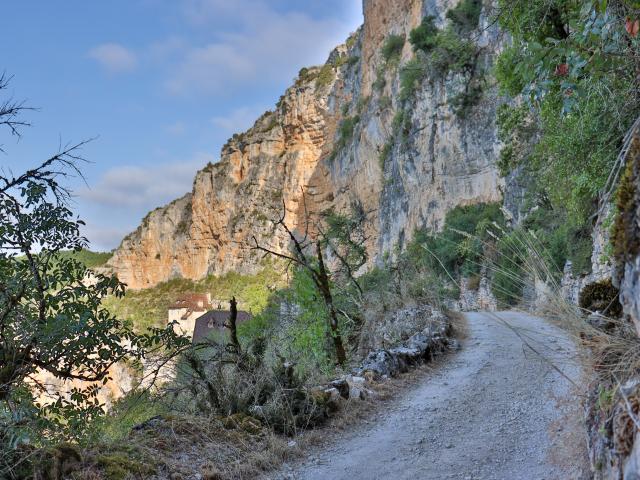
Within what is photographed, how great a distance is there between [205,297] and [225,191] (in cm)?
1629

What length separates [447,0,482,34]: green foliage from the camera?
2759cm

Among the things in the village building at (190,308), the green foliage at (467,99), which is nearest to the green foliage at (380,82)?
the green foliage at (467,99)

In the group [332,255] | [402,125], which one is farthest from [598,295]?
[402,125]

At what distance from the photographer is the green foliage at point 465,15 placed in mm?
27594

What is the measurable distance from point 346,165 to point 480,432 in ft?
148

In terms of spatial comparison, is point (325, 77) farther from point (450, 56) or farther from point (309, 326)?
point (309, 326)

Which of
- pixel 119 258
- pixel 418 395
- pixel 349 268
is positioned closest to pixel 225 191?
pixel 119 258

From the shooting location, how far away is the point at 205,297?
63219mm

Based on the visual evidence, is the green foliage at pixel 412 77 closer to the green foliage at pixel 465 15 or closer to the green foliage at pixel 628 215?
the green foliage at pixel 465 15

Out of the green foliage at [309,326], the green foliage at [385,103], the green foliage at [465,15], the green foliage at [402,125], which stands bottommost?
the green foliage at [309,326]

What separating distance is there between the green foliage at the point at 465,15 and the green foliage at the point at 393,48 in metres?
9.55

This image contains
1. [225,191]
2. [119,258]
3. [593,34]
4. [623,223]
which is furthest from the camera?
[119,258]

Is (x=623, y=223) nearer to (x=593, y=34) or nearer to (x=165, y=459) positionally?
(x=593, y=34)

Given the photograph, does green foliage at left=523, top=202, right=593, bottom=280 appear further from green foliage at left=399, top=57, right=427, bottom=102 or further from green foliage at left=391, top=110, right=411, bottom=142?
green foliage at left=391, top=110, right=411, bottom=142
